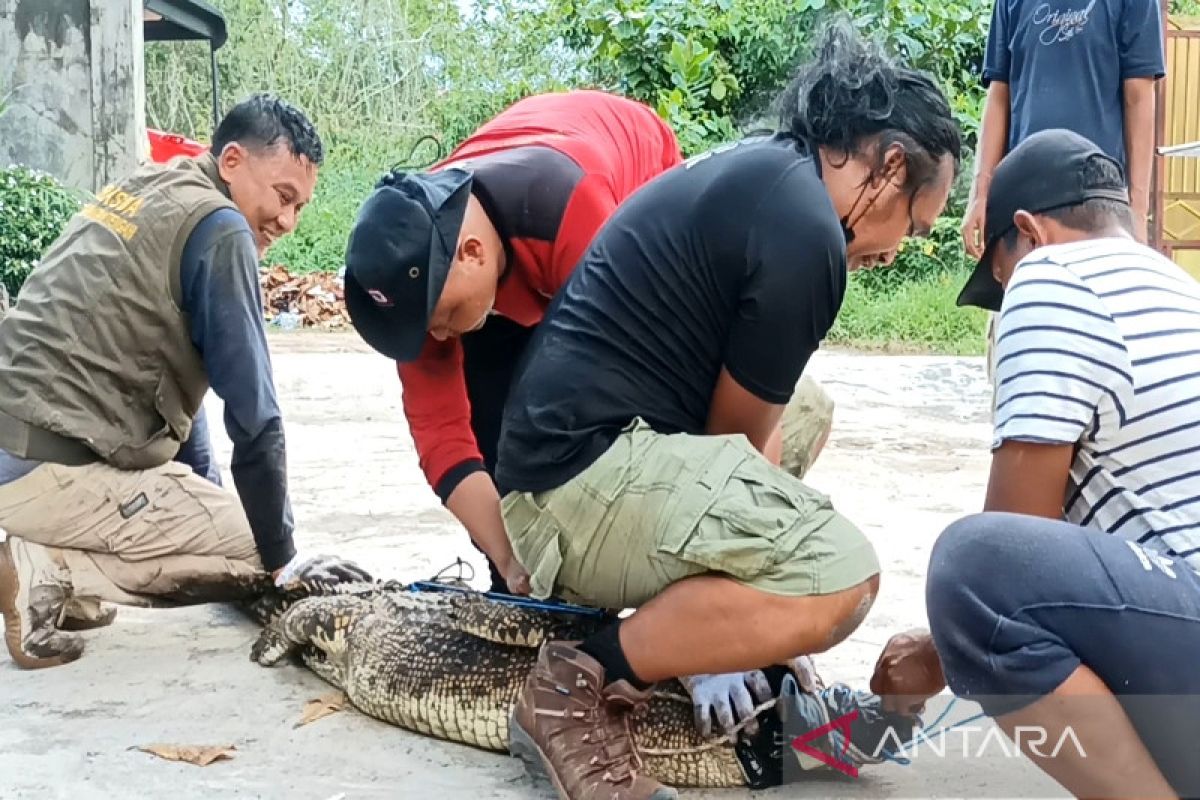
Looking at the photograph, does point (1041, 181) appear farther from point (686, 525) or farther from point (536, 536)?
point (536, 536)

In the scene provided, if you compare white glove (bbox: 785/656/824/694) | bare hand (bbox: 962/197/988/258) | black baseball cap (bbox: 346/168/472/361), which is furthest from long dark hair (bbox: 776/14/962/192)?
A: bare hand (bbox: 962/197/988/258)

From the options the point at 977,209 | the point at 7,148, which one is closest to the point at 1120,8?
the point at 977,209

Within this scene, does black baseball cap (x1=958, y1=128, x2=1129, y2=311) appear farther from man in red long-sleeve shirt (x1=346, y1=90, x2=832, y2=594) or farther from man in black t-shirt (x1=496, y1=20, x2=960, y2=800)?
man in red long-sleeve shirt (x1=346, y1=90, x2=832, y2=594)

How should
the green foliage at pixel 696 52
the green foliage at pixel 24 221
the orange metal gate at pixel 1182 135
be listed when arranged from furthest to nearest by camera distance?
the green foliage at pixel 696 52 → the orange metal gate at pixel 1182 135 → the green foliage at pixel 24 221

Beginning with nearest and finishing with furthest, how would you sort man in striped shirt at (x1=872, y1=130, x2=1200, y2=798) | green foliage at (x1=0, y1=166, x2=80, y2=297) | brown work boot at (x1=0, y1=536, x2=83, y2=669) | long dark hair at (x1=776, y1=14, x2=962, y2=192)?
man in striped shirt at (x1=872, y1=130, x2=1200, y2=798) < long dark hair at (x1=776, y1=14, x2=962, y2=192) < brown work boot at (x1=0, y1=536, x2=83, y2=669) < green foliage at (x1=0, y1=166, x2=80, y2=297)

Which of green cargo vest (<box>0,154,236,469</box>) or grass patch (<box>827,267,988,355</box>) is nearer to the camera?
green cargo vest (<box>0,154,236,469</box>)

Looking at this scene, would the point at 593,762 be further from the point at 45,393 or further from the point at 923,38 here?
the point at 923,38

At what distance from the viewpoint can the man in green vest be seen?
3.40m

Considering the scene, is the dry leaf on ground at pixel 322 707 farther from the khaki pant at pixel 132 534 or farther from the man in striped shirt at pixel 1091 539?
the man in striped shirt at pixel 1091 539

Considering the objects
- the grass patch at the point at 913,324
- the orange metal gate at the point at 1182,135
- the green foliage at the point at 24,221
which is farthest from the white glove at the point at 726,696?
the orange metal gate at the point at 1182,135

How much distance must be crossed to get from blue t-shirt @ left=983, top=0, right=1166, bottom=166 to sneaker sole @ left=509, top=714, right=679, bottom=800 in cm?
257

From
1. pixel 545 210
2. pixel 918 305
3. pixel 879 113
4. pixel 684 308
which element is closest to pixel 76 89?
pixel 918 305

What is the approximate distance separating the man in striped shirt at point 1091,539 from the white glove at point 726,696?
0.75 metres

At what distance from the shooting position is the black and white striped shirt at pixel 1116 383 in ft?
6.73
